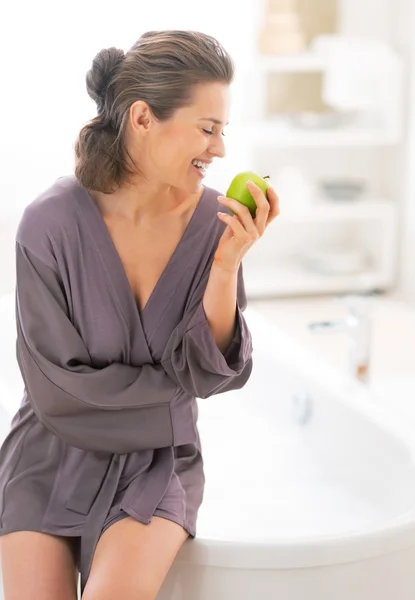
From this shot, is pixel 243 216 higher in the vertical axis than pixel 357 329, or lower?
higher

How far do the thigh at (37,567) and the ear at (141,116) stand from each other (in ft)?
2.45

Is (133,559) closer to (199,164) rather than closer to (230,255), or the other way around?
(230,255)

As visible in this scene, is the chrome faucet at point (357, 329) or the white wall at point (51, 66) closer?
the chrome faucet at point (357, 329)

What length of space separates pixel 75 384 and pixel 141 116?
50 centimetres

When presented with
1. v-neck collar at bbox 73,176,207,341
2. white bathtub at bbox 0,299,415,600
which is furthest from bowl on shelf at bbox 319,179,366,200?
v-neck collar at bbox 73,176,207,341

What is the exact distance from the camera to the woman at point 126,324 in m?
1.78

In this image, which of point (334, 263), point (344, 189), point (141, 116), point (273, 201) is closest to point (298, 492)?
point (273, 201)

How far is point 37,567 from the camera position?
1.78 m

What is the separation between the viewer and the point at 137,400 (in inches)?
74.3

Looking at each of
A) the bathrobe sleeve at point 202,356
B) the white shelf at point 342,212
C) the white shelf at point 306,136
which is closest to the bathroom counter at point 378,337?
the white shelf at point 342,212

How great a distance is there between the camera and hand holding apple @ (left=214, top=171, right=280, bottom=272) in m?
1.73

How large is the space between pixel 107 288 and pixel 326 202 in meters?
2.47

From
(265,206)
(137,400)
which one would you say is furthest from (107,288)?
(265,206)

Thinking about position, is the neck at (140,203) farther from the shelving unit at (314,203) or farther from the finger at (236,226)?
the shelving unit at (314,203)
